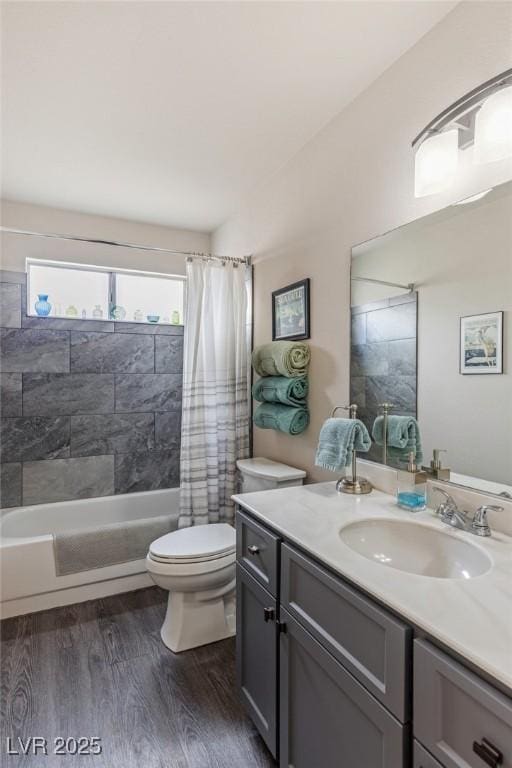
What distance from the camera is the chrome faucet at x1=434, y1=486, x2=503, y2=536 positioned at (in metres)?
1.16

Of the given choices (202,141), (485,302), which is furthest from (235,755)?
(202,141)

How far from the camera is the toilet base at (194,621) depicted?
200cm

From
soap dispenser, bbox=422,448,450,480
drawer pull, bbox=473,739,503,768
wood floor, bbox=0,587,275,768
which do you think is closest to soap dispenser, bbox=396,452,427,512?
soap dispenser, bbox=422,448,450,480

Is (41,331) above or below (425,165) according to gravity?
below

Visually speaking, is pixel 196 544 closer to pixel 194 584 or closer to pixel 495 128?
pixel 194 584

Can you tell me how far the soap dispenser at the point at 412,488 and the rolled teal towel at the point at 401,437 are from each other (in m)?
0.03

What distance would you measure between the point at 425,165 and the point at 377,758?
162 centimetres

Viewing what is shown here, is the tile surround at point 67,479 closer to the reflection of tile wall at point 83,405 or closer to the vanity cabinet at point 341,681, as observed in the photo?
the reflection of tile wall at point 83,405

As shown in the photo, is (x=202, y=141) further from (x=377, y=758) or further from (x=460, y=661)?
(x=377, y=758)

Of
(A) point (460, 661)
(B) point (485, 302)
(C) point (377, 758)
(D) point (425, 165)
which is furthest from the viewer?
(D) point (425, 165)

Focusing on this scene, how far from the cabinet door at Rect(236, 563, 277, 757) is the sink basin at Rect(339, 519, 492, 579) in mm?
346

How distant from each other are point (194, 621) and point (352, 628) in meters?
1.33

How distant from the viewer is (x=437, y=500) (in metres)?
1.40

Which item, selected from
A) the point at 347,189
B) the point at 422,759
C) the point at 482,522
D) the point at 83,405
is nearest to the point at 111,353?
the point at 83,405
